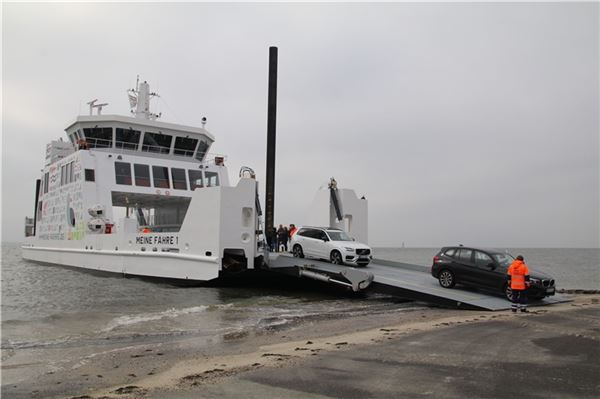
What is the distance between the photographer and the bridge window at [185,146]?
76.8 ft

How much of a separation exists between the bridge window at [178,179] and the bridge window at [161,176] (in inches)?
11.3

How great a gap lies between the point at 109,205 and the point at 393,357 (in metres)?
17.5

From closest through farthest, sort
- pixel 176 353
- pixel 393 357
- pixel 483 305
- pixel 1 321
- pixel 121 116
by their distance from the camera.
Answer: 1. pixel 393 357
2. pixel 176 353
3. pixel 1 321
4. pixel 483 305
5. pixel 121 116

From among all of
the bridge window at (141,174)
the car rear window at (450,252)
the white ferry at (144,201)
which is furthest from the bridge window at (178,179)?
the car rear window at (450,252)

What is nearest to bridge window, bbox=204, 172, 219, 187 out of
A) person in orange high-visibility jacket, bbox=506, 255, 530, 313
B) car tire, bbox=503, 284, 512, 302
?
car tire, bbox=503, 284, 512, 302

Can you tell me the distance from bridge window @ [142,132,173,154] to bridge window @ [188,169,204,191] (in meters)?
1.76

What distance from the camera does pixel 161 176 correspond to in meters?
21.8

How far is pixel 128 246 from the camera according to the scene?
18516 millimetres

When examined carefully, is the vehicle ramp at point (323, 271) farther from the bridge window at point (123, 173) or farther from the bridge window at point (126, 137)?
the bridge window at point (126, 137)

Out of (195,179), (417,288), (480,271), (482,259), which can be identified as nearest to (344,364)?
(417,288)

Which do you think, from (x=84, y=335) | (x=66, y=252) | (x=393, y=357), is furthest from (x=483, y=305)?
(x=66, y=252)

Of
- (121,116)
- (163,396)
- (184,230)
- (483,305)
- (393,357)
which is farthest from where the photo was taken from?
(121,116)

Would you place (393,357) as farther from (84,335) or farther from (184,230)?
(184,230)

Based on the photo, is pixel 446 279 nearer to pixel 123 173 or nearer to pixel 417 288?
pixel 417 288
